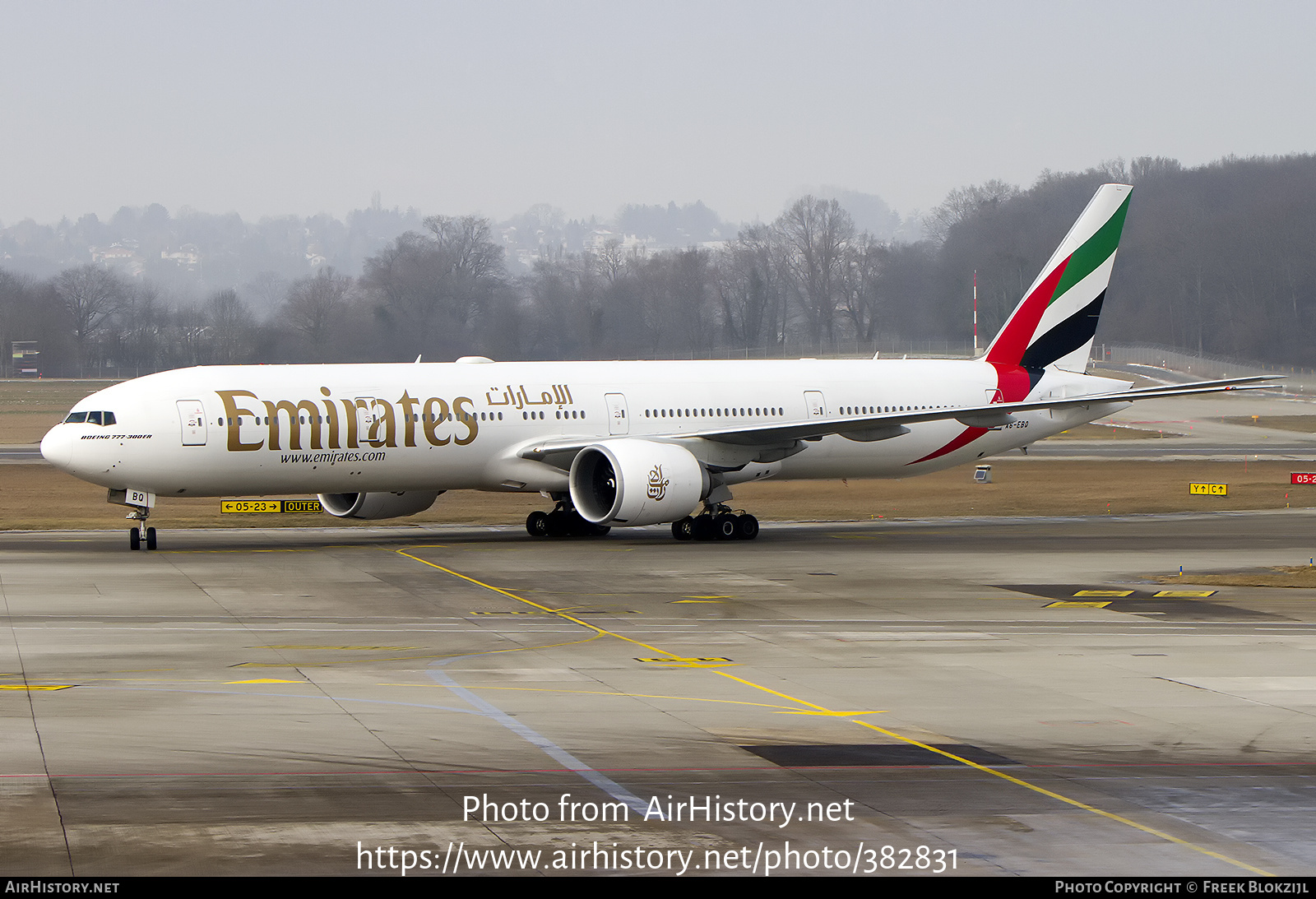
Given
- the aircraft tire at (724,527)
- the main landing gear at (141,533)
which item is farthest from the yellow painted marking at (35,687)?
the aircraft tire at (724,527)

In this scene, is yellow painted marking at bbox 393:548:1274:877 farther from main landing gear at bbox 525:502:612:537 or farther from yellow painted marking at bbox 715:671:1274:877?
main landing gear at bbox 525:502:612:537

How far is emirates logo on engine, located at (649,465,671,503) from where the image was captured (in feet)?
112

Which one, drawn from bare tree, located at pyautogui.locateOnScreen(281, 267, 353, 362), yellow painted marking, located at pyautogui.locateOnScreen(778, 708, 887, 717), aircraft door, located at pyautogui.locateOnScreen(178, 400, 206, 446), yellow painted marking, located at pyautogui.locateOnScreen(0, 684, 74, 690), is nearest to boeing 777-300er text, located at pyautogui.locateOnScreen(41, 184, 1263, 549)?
aircraft door, located at pyautogui.locateOnScreen(178, 400, 206, 446)

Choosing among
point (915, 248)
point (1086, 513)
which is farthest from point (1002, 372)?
point (915, 248)

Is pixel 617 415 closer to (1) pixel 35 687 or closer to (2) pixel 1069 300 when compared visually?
(2) pixel 1069 300

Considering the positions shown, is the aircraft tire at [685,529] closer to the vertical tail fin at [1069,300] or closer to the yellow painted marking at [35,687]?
the vertical tail fin at [1069,300]

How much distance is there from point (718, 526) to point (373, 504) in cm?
841

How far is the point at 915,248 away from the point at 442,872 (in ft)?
430

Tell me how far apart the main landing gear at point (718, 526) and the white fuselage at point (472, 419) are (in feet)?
3.98

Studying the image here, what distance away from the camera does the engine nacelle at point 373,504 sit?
3738 cm

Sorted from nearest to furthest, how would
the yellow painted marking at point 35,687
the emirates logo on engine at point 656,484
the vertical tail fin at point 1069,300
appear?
the yellow painted marking at point 35,687
the emirates logo on engine at point 656,484
the vertical tail fin at point 1069,300

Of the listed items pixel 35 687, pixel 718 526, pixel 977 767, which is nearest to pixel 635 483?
pixel 718 526

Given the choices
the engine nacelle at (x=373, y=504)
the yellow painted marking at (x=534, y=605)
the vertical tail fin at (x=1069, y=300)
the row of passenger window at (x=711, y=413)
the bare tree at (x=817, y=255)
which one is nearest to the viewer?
the yellow painted marking at (x=534, y=605)

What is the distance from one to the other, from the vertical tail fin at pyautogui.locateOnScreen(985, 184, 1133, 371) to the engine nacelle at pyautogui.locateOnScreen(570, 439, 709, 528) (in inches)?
464
